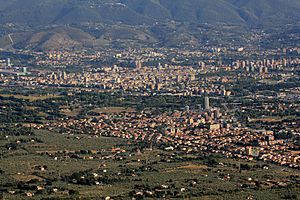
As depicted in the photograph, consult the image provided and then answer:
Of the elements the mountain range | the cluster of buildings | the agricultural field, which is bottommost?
the agricultural field

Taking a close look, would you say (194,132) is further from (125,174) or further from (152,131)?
(125,174)

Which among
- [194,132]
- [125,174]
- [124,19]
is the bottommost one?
[125,174]

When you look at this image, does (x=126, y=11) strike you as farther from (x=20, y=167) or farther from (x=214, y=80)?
(x=20, y=167)

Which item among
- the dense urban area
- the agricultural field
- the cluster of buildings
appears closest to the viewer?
the agricultural field

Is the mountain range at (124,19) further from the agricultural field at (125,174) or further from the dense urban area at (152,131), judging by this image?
the agricultural field at (125,174)

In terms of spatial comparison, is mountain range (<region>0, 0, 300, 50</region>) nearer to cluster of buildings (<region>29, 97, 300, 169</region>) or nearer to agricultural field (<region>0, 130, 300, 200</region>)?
cluster of buildings (<region>29, 97, 300, 169</region>)

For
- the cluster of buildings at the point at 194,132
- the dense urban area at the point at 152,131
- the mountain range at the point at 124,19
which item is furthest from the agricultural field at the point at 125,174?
the mountain range at the point at 124,19

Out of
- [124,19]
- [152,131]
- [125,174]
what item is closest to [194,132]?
[152,131]

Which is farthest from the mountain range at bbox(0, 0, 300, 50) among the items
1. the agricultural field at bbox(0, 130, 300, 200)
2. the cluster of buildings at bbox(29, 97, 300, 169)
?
the agricultural field at bbox(0, 130, 300, 200)
